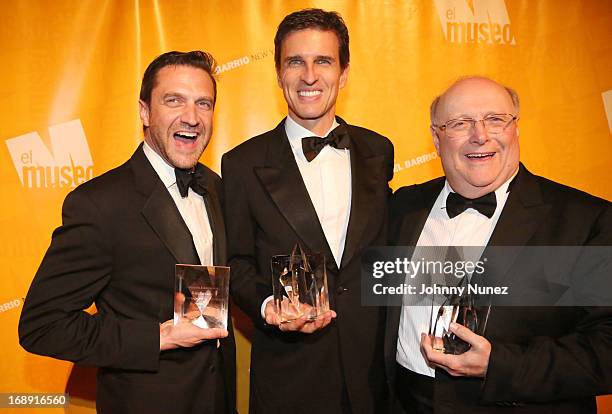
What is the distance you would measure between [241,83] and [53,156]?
138 centimetres

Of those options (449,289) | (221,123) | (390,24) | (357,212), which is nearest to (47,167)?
(221,123)

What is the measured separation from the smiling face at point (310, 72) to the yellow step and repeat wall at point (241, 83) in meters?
1.12

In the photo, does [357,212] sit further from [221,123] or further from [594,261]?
[221,123]

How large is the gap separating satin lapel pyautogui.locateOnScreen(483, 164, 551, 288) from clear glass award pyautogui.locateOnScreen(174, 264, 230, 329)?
3.45 ft

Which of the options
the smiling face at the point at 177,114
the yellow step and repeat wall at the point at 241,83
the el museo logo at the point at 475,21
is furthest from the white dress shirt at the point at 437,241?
the el museo logo at the point at 475,21

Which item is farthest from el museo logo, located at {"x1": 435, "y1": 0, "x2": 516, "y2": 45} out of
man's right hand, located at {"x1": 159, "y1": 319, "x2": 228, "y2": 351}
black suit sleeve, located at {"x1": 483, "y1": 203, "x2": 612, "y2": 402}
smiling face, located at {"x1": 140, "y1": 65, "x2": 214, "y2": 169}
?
man's right hand, located at {"x1": 159, "y1": 319, "x2": 228, "y2": 351}

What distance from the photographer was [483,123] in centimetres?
236

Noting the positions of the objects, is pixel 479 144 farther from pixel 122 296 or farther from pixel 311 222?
pixel 122 296

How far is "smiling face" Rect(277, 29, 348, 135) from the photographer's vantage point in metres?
2.83

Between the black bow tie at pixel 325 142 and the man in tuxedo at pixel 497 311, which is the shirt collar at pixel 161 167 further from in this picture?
the man in tuxedo at pixel 497 311

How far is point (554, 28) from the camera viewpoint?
4.16 meters

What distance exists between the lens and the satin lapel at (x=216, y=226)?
2525 millimetres

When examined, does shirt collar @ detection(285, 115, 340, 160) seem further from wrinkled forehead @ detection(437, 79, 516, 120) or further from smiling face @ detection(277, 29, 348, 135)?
wrinkled forehead @ detection(437, 79, 516, 120)

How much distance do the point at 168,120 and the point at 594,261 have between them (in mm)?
1821
